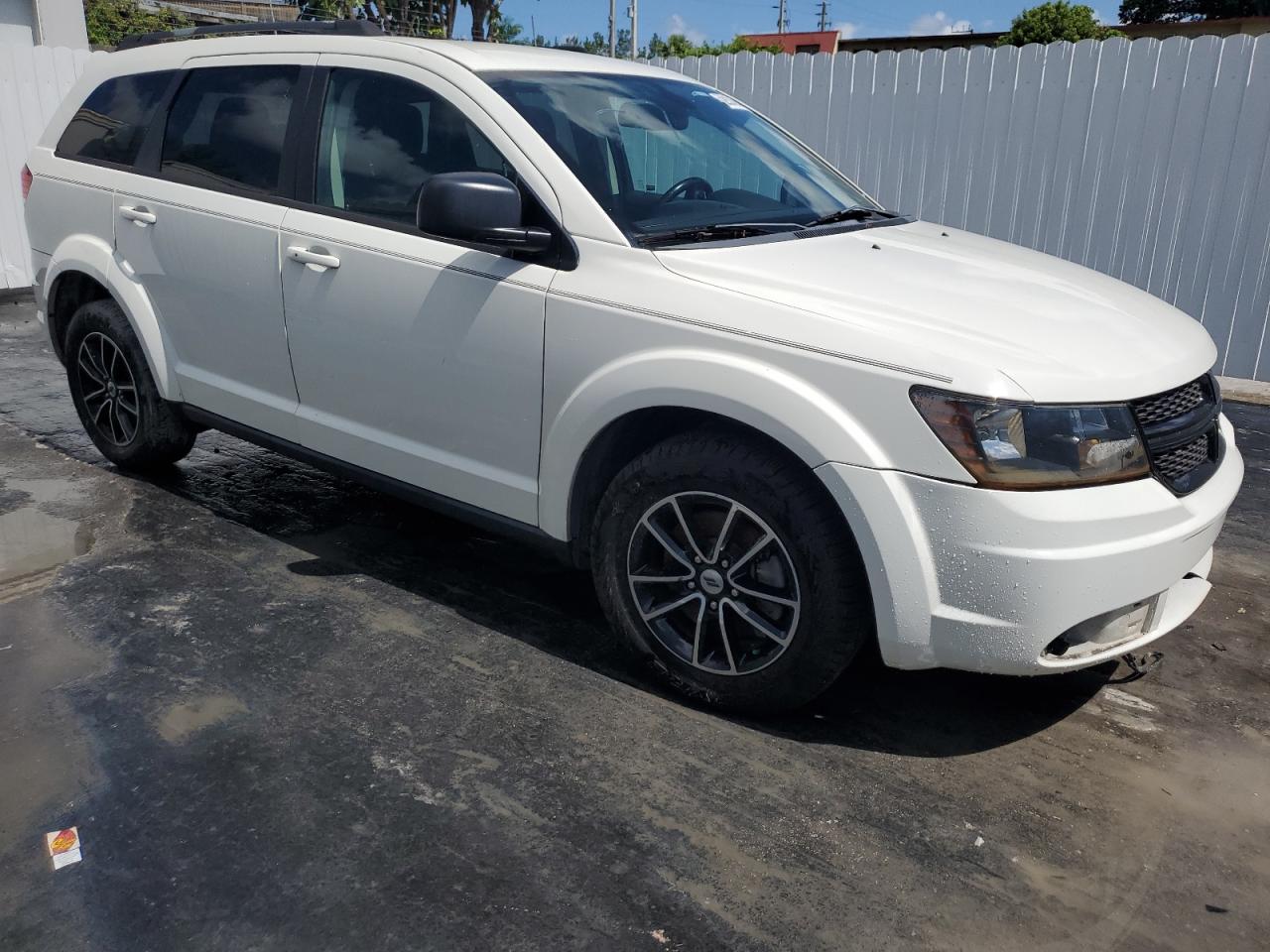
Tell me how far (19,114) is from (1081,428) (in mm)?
11606

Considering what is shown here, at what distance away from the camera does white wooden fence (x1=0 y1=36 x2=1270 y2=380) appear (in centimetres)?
789

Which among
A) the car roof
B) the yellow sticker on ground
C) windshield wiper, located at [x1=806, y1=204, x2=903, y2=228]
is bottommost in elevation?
the yellow sticker on ground

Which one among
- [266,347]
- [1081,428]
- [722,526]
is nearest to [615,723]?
[722,526]

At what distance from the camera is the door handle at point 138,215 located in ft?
14.7

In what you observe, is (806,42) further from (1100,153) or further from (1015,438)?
(1015,438)

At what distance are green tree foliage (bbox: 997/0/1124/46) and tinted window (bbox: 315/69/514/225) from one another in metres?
36.1

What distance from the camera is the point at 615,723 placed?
316 cm

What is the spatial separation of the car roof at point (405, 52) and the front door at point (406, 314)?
0.11m

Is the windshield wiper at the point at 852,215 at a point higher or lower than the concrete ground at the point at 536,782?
higher

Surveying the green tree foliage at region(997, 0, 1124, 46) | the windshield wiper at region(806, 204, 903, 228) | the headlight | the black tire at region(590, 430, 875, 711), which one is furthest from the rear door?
the green tree foliage at region(997, 0, 1124, 46)

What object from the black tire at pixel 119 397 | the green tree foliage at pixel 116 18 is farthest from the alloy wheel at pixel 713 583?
the green tree foliage at pixel 116 18

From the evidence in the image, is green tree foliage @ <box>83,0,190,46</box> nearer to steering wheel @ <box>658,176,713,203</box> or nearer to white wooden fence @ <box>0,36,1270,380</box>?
white wooden fence @ <box>0,36,1270,380</box>

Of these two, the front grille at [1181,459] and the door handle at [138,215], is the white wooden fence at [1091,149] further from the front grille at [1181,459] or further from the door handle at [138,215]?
the door handle at [138,215]

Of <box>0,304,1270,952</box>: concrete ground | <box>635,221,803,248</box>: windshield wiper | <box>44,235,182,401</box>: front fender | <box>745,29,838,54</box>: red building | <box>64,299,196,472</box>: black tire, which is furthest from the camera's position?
<box>745,29,838,54</box>: red building
